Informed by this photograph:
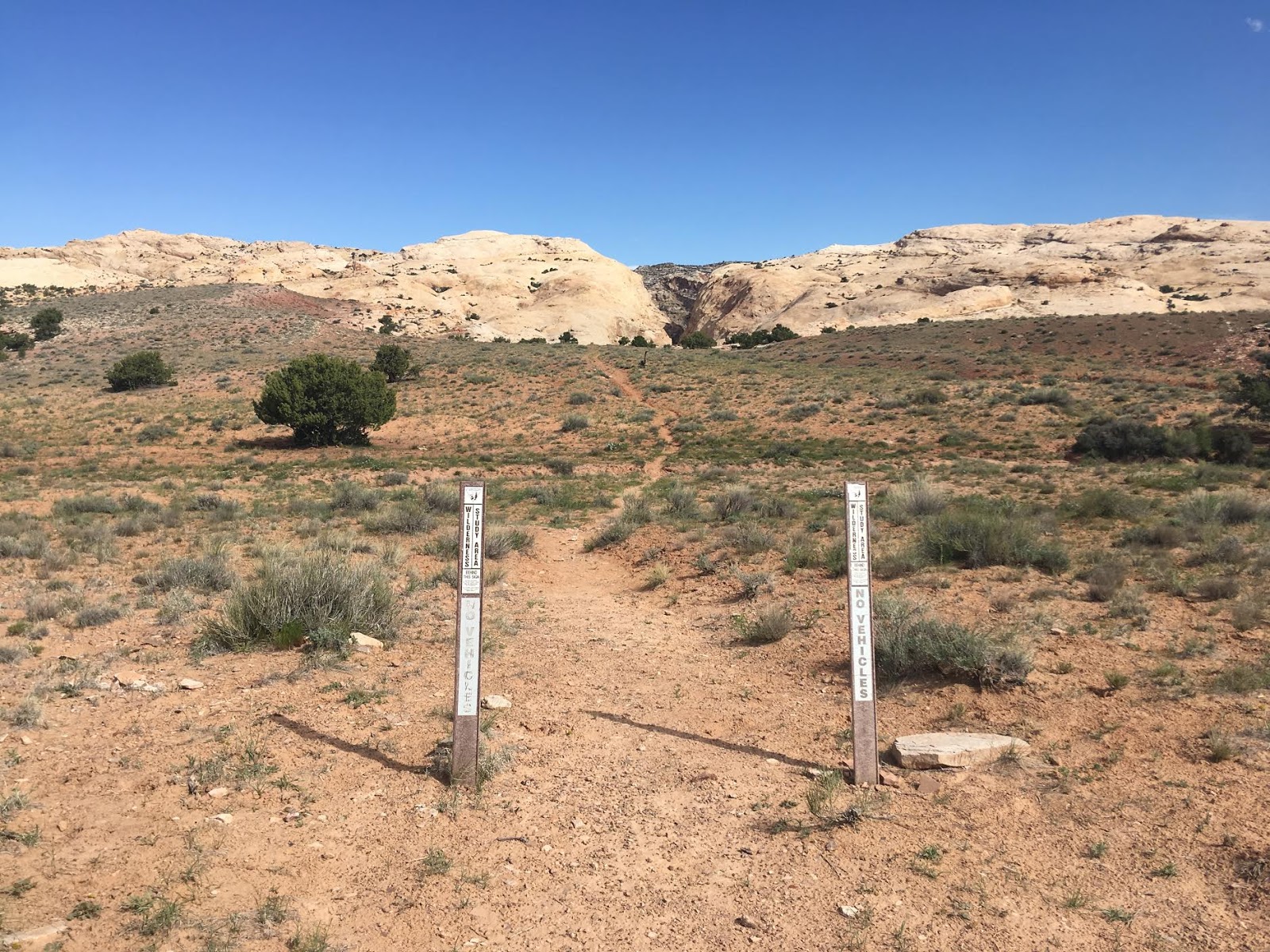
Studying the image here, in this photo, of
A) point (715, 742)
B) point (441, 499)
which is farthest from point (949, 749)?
point (441, 499)

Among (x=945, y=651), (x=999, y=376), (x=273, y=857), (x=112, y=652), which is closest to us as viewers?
(x=273, y=857)

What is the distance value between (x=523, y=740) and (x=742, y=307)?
→ 266 feet

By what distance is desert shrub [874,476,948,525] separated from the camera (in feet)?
42.8

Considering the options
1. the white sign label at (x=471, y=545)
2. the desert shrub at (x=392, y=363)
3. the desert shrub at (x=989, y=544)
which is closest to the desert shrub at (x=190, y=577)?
the white sign label at (x=471, y=545)

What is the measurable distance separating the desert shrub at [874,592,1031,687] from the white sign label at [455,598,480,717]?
11.6ft

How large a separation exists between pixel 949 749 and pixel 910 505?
860 cm

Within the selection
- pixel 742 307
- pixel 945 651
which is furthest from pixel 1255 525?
pixel 742 307

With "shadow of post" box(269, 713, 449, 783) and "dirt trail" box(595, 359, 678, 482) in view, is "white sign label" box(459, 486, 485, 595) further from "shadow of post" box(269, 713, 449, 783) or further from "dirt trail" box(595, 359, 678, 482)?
"dirt trail" box(595, 359, 678, 482)

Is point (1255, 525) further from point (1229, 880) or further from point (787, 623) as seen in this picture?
point (1229, 880)

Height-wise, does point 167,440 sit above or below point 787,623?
above

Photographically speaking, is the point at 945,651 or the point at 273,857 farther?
the point at 945,651

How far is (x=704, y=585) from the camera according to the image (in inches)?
425

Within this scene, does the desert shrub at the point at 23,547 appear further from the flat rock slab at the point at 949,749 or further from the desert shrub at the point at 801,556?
the flat rock slab at the point at 949,749

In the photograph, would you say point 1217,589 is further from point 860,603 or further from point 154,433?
point 154,433
